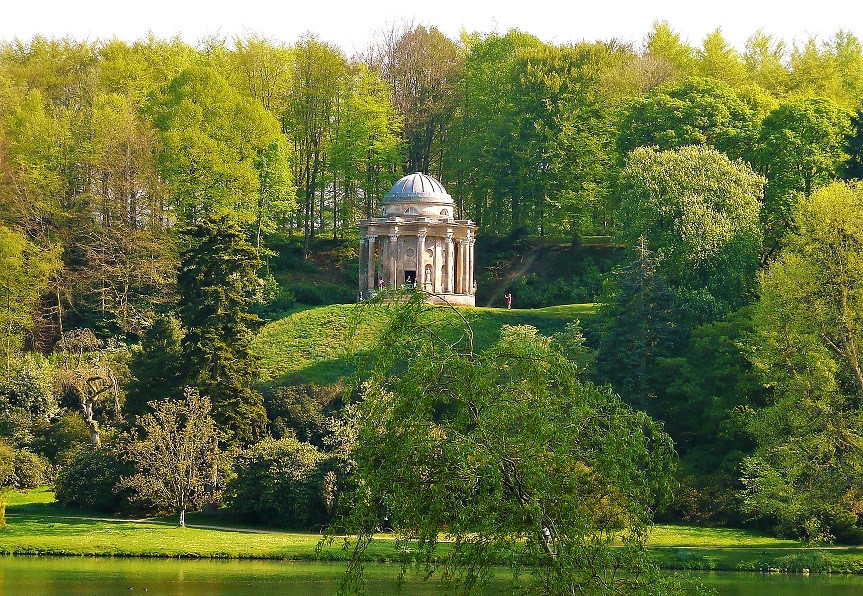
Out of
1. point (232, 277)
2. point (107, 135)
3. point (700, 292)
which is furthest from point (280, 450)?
point (107, 135)

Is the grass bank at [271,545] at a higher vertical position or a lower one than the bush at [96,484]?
lower

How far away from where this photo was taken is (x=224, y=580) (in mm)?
35156

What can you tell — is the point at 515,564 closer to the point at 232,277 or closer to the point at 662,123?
the point at 232,277

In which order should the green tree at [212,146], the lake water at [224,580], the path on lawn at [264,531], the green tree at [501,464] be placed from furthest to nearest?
the green tree at [212,146] < the path on lawn at [264,531] < the lake water at [224,580] < the green tree at [501,464]

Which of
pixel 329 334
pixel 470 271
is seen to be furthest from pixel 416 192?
pixel 329 334

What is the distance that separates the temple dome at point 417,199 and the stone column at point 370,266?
1.48m

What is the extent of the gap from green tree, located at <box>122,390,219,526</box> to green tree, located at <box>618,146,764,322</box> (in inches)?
776

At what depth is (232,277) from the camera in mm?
51750

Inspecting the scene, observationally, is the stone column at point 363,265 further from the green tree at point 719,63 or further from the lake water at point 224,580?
the lake water at point 224,580

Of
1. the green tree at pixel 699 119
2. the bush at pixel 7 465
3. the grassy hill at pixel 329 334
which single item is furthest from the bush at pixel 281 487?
the green tree at pixel 699 119

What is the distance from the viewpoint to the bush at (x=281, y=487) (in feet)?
149

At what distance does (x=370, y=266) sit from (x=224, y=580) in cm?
3320

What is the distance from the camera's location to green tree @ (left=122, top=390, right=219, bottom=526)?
45656 mm

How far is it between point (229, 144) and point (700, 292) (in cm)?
2709
